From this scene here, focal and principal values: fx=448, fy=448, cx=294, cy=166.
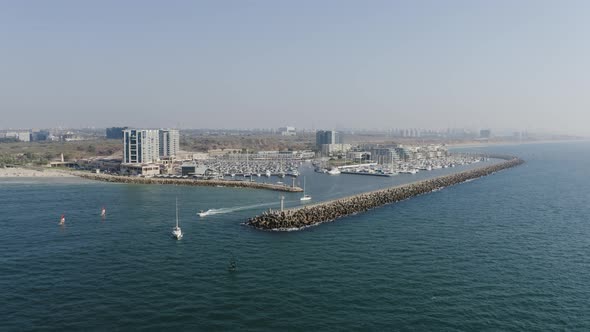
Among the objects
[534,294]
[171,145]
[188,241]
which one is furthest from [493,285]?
[171,145]

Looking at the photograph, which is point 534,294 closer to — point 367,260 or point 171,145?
point 367,260

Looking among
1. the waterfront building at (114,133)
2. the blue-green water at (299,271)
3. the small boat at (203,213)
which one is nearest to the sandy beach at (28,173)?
the blue-green water at (299,271)

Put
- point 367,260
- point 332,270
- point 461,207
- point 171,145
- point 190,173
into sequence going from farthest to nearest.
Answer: point 171,145 < point 190,173 < point 461,207 < point 367,260 < point 332,270

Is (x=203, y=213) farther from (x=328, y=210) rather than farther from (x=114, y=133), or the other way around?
(x=114, y=133)

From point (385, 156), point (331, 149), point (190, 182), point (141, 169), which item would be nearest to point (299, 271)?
point (190, 182)

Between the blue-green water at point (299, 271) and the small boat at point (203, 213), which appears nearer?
the blue-green water at point (299, 271)

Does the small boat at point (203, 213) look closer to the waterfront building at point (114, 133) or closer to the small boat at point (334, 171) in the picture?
the small boat at point (334, 171)
